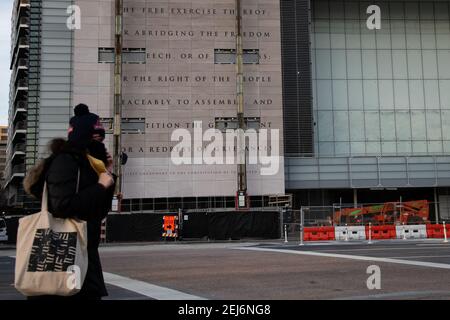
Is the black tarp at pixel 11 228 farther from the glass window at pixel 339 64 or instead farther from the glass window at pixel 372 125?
the glass window at pixel 339 64

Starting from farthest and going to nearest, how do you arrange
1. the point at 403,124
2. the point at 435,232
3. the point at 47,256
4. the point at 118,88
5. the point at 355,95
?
the point at 355,95, the point at 403,124, the point at 118,88, the point at 435,232, the point at 47,256

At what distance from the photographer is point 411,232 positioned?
27.0 meters

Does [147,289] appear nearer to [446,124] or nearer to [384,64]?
[384,64]

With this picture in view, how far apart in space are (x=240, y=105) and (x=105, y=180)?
136ft

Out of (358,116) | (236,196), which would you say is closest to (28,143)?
(236,196)

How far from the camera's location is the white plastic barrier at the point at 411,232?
2681 cm

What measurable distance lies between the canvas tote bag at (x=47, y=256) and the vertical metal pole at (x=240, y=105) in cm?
4051

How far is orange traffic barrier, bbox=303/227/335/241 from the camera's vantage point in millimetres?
26547

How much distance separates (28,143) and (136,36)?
43.6 feet

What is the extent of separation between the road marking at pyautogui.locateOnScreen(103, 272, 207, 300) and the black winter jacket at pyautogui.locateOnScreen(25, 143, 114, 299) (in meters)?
4.36

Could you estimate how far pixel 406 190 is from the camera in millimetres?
51438

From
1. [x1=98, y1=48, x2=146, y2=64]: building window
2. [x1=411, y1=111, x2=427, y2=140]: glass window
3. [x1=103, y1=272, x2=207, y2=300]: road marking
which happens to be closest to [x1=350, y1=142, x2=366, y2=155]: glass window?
[x1=411, y1=111, x2=427, y2=140]: glass window

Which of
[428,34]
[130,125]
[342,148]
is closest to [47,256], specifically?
[130,125]

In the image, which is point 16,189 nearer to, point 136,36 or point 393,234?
point 136,36
